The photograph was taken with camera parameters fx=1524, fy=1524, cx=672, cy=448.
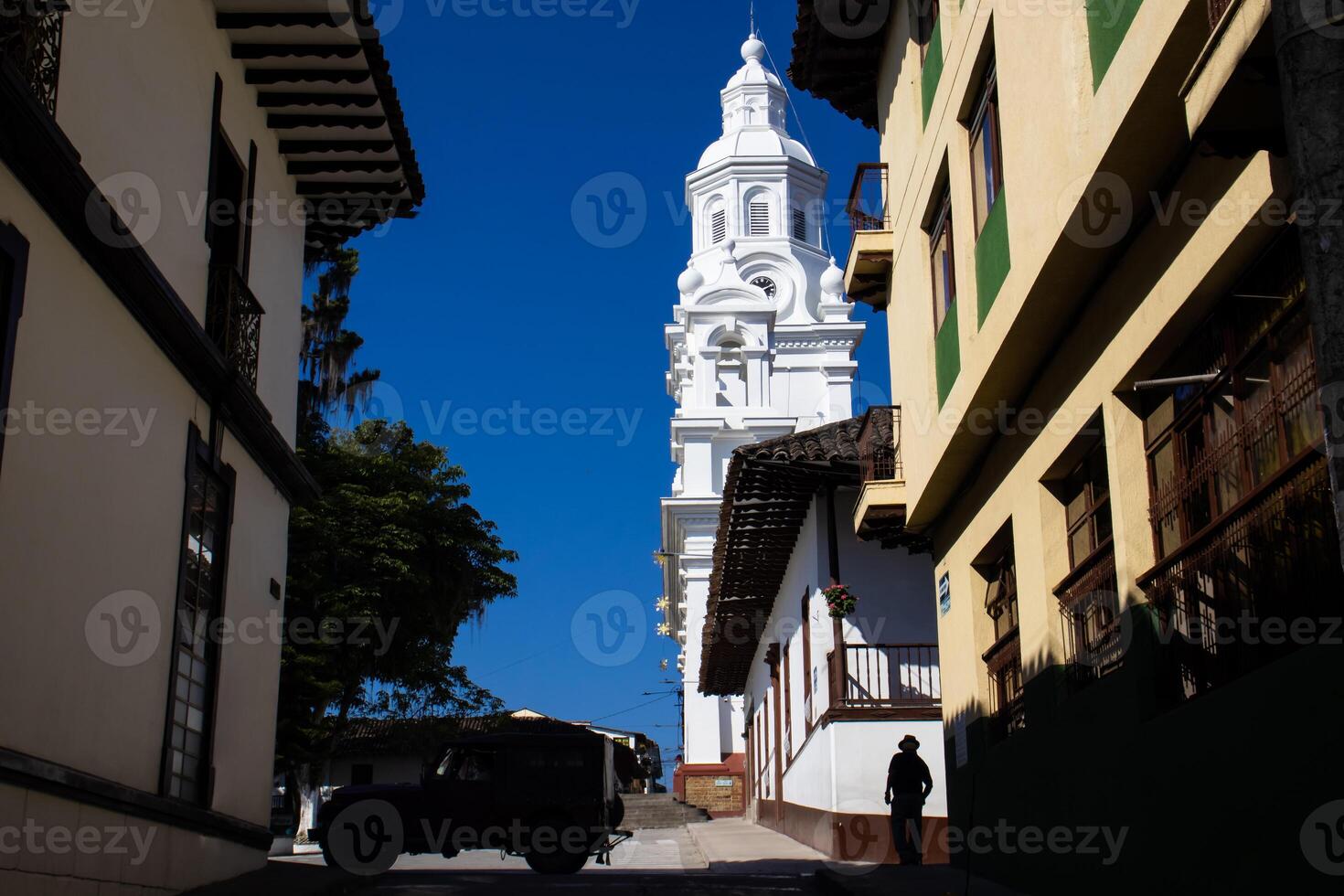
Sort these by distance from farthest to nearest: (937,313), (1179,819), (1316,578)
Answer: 1. (937,313)
2. (1179,819)
3. (1316,578)

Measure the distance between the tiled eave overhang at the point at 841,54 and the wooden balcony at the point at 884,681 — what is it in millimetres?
6556

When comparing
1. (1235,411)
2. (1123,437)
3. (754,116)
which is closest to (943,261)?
(1123,437)

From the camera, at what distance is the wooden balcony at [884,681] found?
60.6ft

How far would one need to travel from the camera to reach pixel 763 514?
2166cm

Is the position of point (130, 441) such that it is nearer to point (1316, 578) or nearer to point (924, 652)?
point (1316, 578)

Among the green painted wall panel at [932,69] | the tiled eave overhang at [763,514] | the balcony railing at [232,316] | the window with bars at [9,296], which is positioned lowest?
the window with bars at [9,296]

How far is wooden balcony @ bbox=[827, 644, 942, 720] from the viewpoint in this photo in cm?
1847

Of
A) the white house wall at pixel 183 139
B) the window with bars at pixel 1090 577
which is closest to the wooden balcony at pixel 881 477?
the window with bars at pixel 1090 577

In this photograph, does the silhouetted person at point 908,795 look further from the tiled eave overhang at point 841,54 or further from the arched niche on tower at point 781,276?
the arched niche on tower at point 781,276

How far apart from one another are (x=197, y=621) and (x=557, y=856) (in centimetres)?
730

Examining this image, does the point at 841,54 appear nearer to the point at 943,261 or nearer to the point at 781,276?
the point at 943,261

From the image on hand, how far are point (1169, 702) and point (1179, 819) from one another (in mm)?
797

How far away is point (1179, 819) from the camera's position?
830 cm

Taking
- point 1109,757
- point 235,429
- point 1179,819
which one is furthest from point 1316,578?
point 235,429
